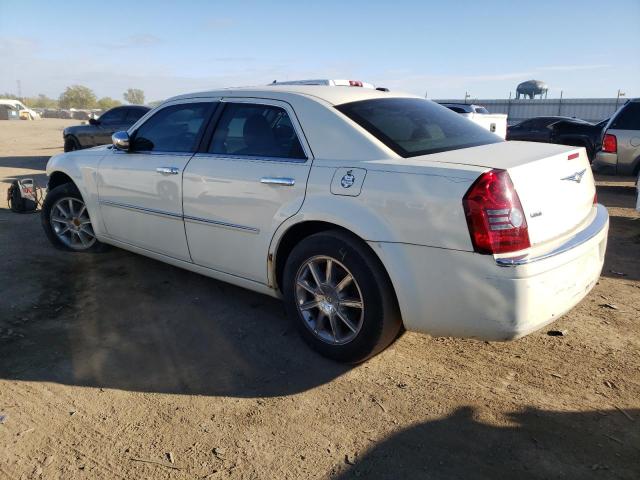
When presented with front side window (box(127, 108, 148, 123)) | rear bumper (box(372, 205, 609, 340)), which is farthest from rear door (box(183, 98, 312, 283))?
front side window (box(127, 108, 148, 123))

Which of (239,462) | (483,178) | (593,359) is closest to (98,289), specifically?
(239,462)

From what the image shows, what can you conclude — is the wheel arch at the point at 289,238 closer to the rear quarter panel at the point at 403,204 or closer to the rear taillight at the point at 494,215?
the rear quarter panel at the point at 403,204

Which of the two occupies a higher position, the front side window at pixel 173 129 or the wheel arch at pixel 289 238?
the front side window at pixel 173 129

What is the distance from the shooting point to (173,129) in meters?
4.27

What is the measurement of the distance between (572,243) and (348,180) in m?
1.28

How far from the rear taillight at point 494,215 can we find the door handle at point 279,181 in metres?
1.13

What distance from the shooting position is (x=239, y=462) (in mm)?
2369

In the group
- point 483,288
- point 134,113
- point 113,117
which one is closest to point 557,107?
point 134,113

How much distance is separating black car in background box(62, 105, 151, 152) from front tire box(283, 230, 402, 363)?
12.2 metres

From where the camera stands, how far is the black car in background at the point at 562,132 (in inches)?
578

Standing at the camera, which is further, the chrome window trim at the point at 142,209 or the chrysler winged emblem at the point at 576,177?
the chrome window trim at the point at 142,209

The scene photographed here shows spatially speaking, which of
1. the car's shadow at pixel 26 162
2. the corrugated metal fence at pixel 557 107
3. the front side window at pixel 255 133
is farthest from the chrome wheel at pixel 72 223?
the corrugated metal fence at pixel 557 107

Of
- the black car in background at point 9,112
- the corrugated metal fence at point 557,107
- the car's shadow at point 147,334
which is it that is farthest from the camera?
the black car in background at point 9,112

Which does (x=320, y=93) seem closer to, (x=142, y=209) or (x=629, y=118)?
(x=142, y=209)
